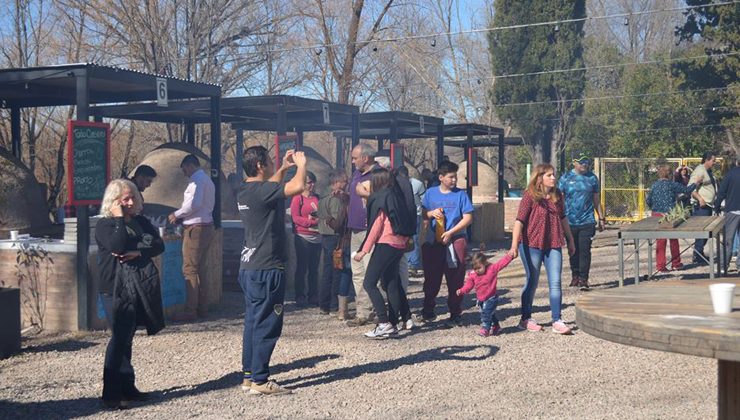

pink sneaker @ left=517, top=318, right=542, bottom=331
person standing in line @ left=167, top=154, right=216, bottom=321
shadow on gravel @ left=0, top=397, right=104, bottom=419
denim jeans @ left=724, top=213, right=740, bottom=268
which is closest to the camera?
shadow on gravel @ left=0, top=397, right=104, bottom=419

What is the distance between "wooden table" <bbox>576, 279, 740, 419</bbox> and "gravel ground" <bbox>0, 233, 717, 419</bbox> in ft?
4.92

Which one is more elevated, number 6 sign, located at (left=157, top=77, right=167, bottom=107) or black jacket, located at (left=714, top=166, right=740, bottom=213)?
number 6 sign, located at (left=157, top=77, right=167, bottom=107)

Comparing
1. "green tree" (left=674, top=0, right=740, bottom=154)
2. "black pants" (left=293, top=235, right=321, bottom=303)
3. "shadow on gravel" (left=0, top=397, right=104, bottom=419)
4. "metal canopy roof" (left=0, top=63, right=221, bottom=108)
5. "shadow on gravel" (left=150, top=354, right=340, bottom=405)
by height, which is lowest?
"shadow on gravel" (left=0, top=397, right=104, bottom=419)

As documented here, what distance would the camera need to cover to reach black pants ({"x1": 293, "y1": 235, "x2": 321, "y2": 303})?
11.1 metres

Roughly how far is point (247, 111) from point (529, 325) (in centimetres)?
761

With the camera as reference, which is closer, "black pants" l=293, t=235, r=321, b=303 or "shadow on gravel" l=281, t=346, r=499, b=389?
"shadow on gravel" l=281, t=346, r=499, b=389

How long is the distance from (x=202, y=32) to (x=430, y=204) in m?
13.0

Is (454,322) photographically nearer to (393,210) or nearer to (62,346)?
(393,210)

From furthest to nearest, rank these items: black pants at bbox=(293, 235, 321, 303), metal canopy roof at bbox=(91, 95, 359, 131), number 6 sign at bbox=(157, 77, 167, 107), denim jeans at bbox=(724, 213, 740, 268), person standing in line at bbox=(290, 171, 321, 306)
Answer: metal canopy roof at bbox=(91, 95, 359, 131) → denim jeans at bbox=(724, 213, 740, 268) → black pants at bbox=(293, 235, 321, 303) → person standing in line at bbox=(290, 171, 321, 306) → number 6 sign at bbox=(157, 77, 167, 107)

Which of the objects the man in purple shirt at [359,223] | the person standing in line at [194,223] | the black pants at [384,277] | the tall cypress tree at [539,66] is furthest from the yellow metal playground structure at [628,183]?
the black pants at [384,277]

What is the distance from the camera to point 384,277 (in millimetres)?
8961

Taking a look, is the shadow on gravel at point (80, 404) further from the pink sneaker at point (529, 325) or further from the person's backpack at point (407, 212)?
the pink sneaker at point (529, 325)

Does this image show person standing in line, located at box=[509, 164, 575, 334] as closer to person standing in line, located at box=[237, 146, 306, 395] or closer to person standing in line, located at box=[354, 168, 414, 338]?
person standing in line, located at box=[354, 168, 414, 338]

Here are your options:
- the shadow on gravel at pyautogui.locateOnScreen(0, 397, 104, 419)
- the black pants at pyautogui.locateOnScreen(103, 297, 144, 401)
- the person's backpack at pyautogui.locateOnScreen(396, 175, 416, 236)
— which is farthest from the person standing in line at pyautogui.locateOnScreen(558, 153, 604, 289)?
the shadow on gravel at pyautogui.locateOnScreen(0, 397, 104, 419)
